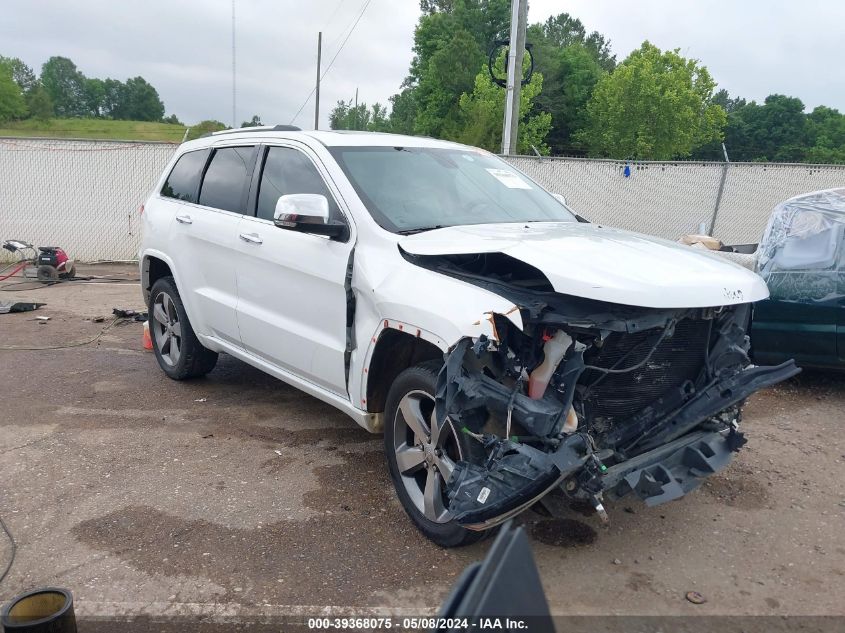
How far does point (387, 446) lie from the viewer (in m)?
3.69

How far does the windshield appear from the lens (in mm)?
4004

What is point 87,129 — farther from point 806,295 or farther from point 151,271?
point 806,295

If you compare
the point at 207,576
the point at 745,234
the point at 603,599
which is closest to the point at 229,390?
the point at 207,576

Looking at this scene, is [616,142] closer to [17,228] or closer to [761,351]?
[17,228]

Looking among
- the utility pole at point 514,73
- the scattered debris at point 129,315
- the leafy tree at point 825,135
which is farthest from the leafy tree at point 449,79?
the scattered debris at point 129,315

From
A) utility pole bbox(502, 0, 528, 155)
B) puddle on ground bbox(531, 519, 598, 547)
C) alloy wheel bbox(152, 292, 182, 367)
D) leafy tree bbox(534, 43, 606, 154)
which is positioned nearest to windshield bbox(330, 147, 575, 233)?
puddle on ground bbox(531, 519, 598, 547)

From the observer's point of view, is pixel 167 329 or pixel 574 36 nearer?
pixel 167 329

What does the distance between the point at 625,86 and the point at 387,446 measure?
45.2 metres

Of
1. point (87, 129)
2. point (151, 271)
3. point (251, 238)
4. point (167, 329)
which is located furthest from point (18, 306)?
point (87, 129)

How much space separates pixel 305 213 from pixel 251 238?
94 centimetres

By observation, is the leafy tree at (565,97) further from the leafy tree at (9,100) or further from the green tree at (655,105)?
the leafy tree at (9,100)

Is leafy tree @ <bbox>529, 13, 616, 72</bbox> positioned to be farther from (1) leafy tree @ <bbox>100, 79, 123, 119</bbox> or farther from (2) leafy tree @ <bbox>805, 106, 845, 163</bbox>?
(1) leafy tree @ <bbox>100, 79, 123, 119</bbox>

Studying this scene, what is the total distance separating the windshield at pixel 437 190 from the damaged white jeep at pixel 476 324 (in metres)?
0.02

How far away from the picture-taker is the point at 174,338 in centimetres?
586
